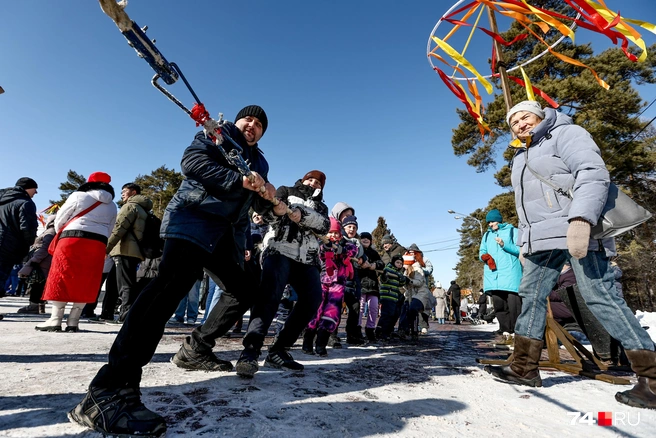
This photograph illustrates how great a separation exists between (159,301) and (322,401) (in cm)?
109

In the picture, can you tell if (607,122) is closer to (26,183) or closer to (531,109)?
(531,109)

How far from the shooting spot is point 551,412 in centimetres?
193

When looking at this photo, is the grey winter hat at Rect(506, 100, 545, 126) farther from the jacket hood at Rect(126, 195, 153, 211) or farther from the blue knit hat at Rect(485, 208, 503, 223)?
the jacket hood at Rect(126, 195, 153, 211)

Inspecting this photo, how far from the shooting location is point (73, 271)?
13.0ft

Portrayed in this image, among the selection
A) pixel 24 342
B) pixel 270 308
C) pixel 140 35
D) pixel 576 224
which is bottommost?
pixel 24 342

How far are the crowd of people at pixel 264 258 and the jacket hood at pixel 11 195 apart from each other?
0.06 ft

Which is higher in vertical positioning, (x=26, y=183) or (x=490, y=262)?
(x=26, y=183)

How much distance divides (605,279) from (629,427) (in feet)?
3.34

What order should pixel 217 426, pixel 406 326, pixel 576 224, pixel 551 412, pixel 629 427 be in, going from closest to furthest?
1. pixel 217 426
2. pixel 629 427
3. pixel 551 412
4. pixel 576 224
5. pixel 406 326

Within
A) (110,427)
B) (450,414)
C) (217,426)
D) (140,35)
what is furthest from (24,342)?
(450,414)

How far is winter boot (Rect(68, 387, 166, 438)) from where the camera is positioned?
132cm

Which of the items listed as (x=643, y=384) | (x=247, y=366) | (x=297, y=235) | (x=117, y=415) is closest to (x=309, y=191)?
(x=297, y=235)

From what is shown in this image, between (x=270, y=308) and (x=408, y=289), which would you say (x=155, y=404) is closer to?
(x=270, y=308)

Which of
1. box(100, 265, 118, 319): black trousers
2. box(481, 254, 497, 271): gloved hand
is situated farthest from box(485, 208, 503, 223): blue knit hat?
box(100, 265, 118, 319): black trousers
